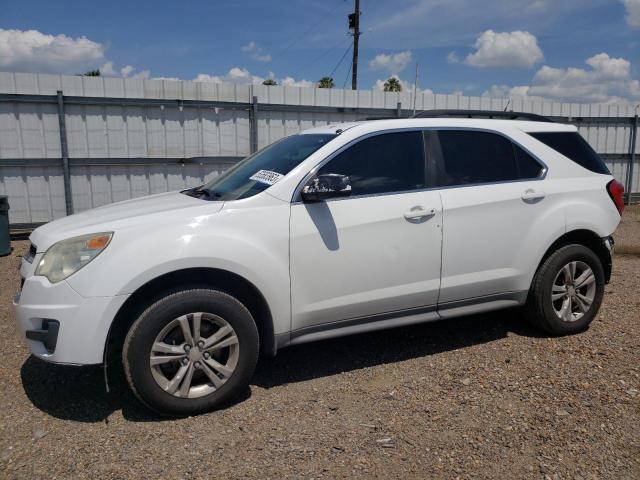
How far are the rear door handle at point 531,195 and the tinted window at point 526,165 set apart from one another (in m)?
0.14

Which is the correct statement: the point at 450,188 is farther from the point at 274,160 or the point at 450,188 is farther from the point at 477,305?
the point at 274,160

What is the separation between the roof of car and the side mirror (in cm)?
55

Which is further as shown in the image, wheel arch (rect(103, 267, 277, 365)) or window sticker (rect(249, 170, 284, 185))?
window sticker (rect(249, 170, 284, 185))

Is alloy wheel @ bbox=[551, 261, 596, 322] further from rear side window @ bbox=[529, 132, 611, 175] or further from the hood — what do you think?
the hood

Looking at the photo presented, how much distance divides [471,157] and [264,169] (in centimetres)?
160

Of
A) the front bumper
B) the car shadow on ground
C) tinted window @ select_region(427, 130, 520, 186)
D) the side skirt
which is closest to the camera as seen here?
the front bumper

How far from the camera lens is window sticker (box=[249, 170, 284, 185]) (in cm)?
360

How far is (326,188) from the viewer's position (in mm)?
3457

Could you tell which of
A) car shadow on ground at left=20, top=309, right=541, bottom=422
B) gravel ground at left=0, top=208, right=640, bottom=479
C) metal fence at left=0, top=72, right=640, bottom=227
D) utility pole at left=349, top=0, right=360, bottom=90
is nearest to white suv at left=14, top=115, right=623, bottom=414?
gravel ground at left=0, top=208, right=640, bottom=479

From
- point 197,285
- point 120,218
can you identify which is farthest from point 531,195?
point 120,218

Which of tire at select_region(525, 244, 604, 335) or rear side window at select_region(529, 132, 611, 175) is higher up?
rear side window at select_region(529, 132, 611, 175)

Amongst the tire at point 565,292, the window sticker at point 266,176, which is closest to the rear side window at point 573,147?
the tire at point 565,292

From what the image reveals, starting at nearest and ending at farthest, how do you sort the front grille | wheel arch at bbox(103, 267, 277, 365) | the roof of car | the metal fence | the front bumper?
the front bumper → wheel arch at bbox(103, 267, 277, 365) → the front grille → the roof of car → the metal fence

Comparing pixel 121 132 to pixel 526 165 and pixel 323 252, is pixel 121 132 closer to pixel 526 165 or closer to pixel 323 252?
pixel 323 252
